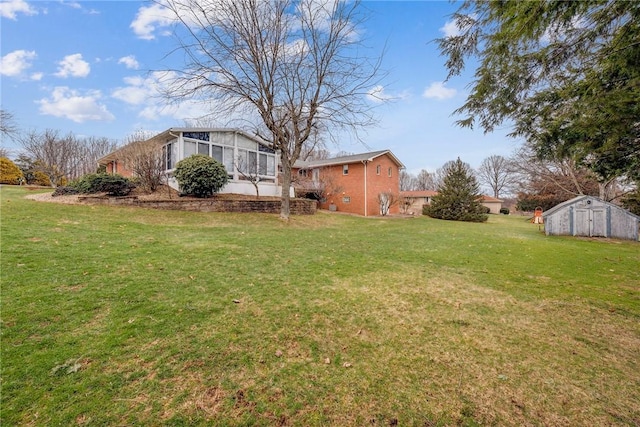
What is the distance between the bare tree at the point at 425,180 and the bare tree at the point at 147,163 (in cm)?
5752

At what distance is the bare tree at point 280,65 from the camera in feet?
39.1

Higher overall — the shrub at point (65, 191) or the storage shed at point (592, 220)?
the shrub at point (65, 191)

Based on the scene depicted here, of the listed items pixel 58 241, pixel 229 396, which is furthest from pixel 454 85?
Result: pixel 58 241

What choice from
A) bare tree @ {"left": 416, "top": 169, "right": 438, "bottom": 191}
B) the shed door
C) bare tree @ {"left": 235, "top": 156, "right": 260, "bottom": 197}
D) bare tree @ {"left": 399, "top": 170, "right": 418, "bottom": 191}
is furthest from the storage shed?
bare tree @ {"left": 416, "top": 169, "right": 438, "bottom": 191}

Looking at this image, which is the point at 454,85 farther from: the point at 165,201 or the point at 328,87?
the point at 165,201

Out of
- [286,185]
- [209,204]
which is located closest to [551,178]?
[286,185]

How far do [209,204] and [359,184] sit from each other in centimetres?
1325

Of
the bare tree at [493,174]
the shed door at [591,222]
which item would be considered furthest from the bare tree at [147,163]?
the bare tree at [493,174]

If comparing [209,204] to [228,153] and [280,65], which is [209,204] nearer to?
[228,153]

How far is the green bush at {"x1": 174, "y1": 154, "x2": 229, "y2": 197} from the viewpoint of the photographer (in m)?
13.6

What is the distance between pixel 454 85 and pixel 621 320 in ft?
16.2

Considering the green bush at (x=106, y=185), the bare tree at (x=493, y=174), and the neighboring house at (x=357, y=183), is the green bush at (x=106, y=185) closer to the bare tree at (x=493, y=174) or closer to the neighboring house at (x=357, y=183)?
the neighboring house at (x=357, y=183)

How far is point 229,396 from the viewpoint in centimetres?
221

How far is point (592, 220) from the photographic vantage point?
13031 millimetres
